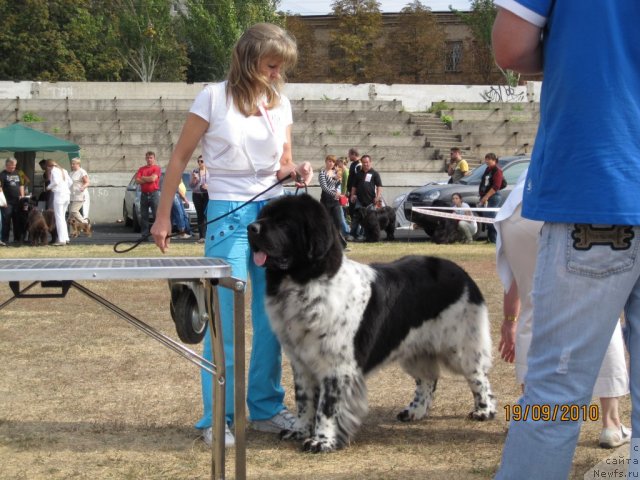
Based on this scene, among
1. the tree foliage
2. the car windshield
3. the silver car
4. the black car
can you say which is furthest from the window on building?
the car windshield

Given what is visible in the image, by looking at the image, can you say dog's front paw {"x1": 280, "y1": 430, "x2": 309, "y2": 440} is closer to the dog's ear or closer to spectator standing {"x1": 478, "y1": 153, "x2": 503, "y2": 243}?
the dog's ear

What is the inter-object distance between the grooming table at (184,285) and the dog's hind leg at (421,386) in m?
1.71

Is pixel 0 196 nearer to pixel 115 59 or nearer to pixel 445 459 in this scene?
pixel 445 459

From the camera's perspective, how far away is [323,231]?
14.4ft

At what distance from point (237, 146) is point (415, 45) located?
69.8m

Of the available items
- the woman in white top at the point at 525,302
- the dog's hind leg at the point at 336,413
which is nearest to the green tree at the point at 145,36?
the dog's hind leg at the point at 336,413

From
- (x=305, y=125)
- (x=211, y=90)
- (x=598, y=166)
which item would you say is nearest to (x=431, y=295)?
(x=211, y=90)

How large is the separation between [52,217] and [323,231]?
16446mm

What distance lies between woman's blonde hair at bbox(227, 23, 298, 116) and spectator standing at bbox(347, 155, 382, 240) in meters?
15.1

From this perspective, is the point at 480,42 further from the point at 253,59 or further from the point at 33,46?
the point at 253,59

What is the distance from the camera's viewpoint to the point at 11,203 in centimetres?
2044

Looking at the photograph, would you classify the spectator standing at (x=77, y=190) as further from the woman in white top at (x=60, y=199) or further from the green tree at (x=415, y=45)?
the green tree at (x=415, y=45)

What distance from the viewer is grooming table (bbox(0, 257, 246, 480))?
120 inches

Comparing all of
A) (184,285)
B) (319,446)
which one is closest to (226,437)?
(319,446)
